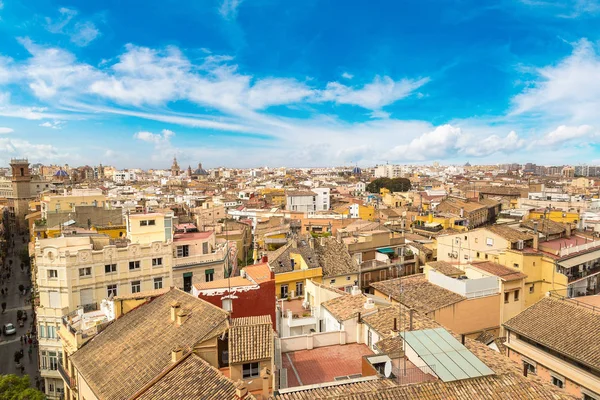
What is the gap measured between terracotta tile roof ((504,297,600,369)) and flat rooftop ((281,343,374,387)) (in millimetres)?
7318

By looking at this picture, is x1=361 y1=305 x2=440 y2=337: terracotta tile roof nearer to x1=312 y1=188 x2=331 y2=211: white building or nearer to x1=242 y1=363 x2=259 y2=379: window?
x1=242 y1=363 x2=259 y2=379: window

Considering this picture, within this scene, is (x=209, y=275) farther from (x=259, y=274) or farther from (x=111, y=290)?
(x=259, y=274)

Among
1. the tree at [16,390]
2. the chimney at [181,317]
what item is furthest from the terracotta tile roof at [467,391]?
the tree at [16,390]

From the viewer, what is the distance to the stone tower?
75812 millimetres

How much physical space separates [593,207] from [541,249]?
125ft

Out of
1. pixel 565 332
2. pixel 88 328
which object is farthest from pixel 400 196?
pixel 88 328

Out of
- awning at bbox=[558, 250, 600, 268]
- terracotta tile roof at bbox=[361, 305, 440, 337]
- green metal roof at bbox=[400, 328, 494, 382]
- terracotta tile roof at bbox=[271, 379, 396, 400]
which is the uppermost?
green metal roof at bbox=[400, 328, 494, 382]

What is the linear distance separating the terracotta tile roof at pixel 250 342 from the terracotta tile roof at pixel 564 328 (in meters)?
11.7

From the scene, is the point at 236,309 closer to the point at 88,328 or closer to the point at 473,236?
the point at 88,328

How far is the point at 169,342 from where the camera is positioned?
13.6m

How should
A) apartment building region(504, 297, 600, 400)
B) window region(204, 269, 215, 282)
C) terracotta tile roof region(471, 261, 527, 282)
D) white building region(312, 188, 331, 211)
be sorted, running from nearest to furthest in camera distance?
1. apartment building region(504, 297, 600, 400)
2. terracotta tile roof region(471, 261, 527, 282)
3. window region(204, 269, 215, 282)
4. white building region(312, 188, 331, 211)

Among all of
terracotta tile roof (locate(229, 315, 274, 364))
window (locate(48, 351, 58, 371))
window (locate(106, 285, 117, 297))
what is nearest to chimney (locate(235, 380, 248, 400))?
terracotta tile roof (locate(229, 315, 274, 364))

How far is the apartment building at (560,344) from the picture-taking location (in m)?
15.7

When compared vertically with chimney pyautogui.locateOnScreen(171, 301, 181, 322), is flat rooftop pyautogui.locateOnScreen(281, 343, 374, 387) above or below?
below
